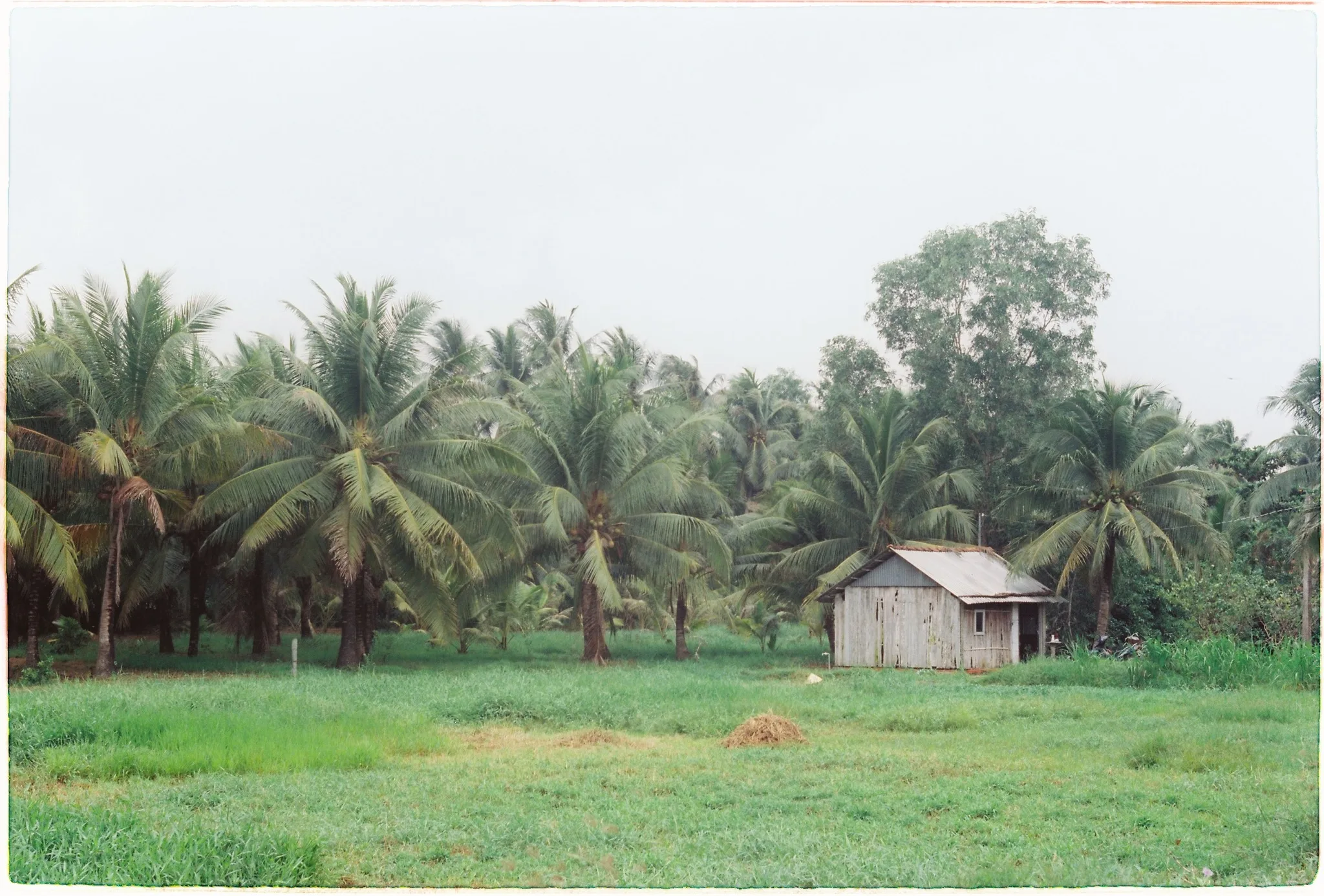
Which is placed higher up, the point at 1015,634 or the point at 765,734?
the point at 1015,634

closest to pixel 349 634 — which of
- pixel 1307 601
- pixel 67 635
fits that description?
pixel 67 635

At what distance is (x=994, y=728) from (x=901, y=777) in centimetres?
368

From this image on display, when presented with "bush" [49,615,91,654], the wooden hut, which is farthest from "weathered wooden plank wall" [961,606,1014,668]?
"bush" [49,615,91,654]

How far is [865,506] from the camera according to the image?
27.1 m

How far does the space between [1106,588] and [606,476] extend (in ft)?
36.7

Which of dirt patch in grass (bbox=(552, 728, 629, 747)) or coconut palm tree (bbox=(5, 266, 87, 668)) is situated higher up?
coconut palm tree (bbox=(5, 266, 87, 668))

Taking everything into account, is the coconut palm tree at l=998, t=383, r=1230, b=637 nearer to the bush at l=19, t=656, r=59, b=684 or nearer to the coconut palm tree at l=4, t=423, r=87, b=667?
the coconut palm tree at l=4, t=423, r=87, b=667

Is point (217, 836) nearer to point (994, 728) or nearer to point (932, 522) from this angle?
point (994, 728)

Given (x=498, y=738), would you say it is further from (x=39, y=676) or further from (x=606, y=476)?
(x=606, y=476)

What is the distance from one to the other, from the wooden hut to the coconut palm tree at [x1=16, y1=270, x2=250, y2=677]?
13382 millimetres

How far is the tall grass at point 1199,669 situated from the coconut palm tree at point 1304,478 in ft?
10.3

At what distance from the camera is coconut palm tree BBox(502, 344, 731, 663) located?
24.7m

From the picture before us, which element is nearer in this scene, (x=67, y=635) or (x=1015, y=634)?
(x=1015, y=634)

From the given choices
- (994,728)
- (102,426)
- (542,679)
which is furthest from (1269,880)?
(102,426)
